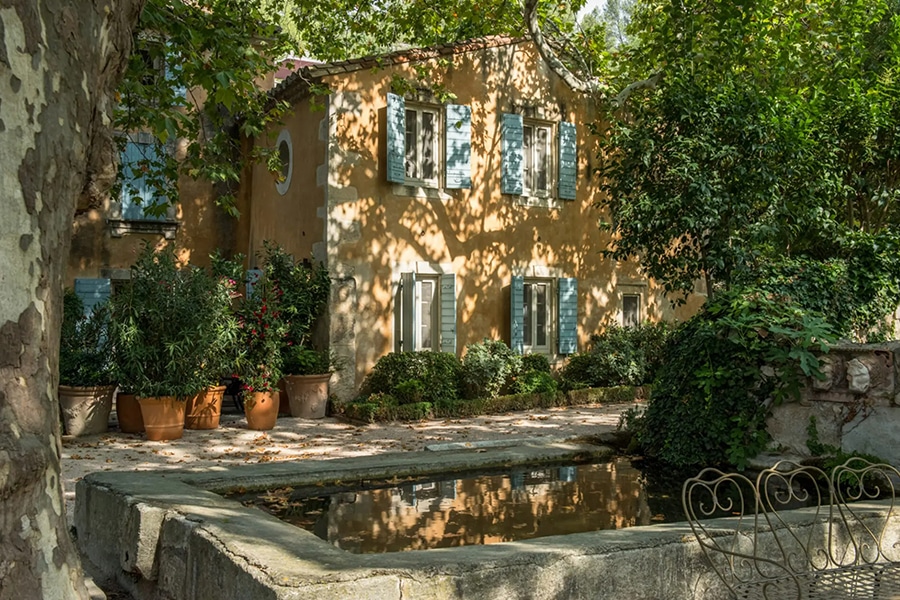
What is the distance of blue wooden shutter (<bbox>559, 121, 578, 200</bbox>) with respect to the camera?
15.0 m

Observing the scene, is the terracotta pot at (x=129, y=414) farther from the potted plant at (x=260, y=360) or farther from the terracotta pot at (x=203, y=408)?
the potted plant at (x=260, y=360)

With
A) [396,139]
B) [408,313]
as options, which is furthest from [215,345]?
[396,139]

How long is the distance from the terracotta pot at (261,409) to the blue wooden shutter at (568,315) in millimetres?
5619

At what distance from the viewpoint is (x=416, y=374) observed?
12.7 metres

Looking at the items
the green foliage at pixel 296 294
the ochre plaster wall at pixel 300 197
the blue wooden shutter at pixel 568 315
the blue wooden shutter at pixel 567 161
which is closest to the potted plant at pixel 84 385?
the green foliage at pixel 296 294

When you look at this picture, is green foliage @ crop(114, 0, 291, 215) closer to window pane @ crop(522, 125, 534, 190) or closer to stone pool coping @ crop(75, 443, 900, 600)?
stone pool coping @ crop(75, 443, 900, 600)

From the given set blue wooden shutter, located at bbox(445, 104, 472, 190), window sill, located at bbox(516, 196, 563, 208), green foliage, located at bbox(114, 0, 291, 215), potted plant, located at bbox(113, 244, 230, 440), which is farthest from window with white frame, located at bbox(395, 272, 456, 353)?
green foliage, located at bbox(114, 0, 291, 215)

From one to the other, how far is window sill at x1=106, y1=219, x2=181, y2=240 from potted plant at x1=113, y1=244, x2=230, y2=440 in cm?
518

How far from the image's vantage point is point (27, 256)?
8.22 feet

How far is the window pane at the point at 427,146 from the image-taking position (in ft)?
45.3

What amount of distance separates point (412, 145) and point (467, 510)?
9.31 meters

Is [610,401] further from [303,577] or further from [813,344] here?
[303,577]

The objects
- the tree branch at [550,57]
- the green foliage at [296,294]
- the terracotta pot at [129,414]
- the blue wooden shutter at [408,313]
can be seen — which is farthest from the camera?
the blue wooden shutter at [408,313]

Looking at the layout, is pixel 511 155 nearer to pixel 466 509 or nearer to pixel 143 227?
pixel 143 227
